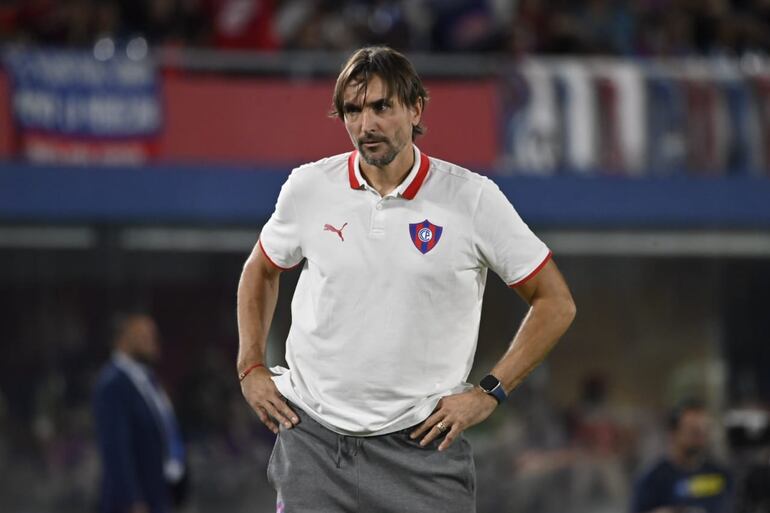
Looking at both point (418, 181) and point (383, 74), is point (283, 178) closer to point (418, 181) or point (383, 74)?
point (418, 181)

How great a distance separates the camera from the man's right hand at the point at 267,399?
4211 millimetres

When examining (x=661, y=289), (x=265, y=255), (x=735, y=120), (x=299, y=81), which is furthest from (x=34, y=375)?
(x=265, y=255)

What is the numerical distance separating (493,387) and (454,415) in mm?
144

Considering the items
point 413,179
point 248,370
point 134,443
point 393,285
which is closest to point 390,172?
point 413,179

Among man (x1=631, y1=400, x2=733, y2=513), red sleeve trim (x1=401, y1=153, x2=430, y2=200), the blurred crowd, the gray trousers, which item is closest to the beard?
red sleeve trim (x1=401, y1=153, x2=430, y2=200)

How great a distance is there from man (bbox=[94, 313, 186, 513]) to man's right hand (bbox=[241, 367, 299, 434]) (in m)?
4.33

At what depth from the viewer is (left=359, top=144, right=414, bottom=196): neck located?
4.19m

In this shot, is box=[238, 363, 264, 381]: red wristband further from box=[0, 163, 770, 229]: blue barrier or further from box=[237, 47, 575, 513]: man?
box=[0, 163, 770, 229]: blue barrier

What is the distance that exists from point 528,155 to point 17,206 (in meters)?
4.42

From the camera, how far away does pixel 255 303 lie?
4375 mm

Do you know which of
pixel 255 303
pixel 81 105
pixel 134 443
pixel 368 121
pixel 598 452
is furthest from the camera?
pixel 598 452

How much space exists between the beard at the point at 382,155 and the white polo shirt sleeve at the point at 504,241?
11.1 inches

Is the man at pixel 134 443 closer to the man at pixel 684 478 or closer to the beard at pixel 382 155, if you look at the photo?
the man at pixel 684 478

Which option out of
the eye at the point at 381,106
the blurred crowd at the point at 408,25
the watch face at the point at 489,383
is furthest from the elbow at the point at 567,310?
the blurred crowd at the point at 408,25
